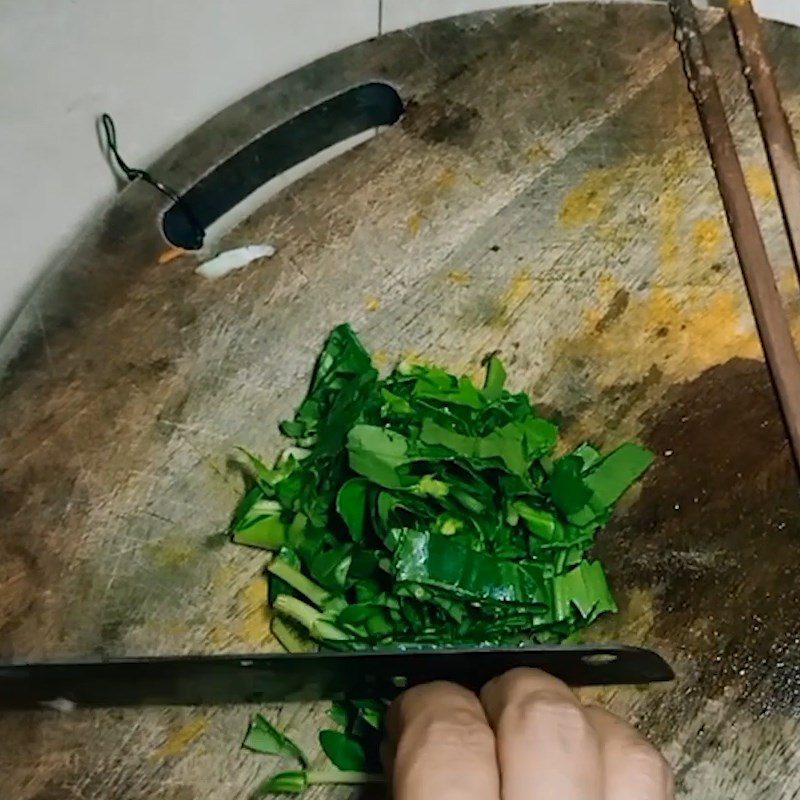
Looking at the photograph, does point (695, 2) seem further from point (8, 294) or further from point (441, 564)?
point (8, 294)

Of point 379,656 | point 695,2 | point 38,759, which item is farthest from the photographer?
point 695,2

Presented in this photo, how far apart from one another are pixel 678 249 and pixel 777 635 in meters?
0.43

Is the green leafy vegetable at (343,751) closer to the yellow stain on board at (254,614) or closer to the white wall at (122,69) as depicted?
the yellow stain on board at (254,614)

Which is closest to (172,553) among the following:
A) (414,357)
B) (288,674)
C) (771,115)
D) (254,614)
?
(254,614)

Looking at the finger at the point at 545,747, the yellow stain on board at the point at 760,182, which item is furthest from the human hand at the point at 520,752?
the yellow stain on board at the point at 760,182

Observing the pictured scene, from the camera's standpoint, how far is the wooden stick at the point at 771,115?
4.46 ft

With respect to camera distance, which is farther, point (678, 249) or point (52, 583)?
point (678, 249)

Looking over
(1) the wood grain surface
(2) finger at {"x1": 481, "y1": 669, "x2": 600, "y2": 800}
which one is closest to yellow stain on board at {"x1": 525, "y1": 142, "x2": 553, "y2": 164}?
(1) the wood grain surface

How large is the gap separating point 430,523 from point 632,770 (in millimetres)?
322

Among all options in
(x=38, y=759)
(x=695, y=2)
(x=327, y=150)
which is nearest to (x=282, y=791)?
Answer: (x=38, y=759)

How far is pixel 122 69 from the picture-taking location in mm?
1754

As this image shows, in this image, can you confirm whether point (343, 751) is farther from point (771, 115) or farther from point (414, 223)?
point (771, 115)

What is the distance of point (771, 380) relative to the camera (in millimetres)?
1299

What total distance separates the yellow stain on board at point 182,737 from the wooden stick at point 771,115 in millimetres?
778
